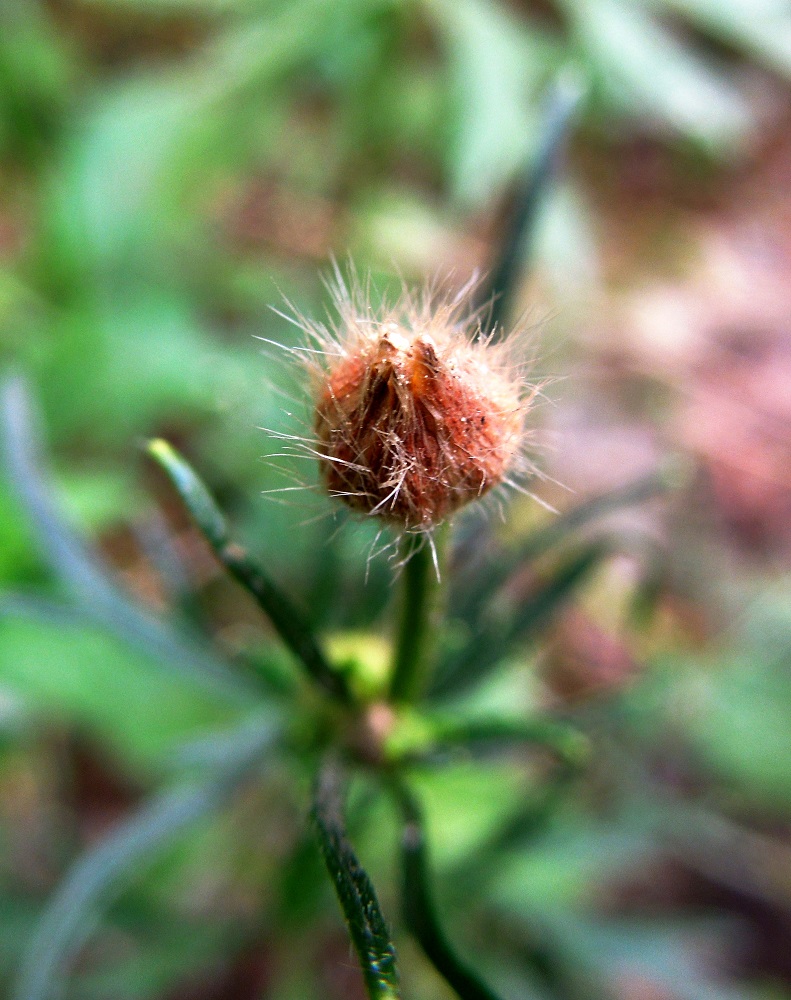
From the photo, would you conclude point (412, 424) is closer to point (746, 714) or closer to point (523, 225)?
point (523, 225)

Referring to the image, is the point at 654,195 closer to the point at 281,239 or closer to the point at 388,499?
the point at 281,239

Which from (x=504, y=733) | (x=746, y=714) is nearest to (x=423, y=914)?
(x=504, y=733)

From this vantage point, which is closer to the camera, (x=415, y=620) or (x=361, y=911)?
(x=361, y=911)

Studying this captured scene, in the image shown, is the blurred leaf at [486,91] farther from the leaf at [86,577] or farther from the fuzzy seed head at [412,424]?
the fuzzy seed head at [412,424]

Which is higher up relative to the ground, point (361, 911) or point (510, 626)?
point (510, 626)

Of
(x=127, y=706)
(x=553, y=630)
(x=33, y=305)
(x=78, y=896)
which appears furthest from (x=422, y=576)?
(x=33, y=305)
